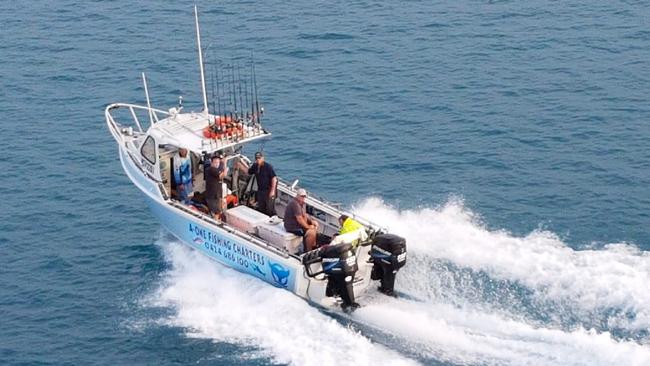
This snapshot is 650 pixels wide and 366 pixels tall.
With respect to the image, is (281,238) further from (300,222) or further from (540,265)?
(540,265)

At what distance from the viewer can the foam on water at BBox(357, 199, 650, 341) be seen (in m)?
26.2

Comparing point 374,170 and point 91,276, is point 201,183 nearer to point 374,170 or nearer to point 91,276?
point 91,276

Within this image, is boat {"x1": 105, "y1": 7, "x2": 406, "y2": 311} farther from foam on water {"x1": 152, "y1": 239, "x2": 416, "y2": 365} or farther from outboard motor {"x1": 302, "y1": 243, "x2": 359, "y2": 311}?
foam on water {"x1": 152, "y1": 239, "x2": 416, "y2": 365}

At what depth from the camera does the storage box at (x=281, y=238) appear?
28.2 metres

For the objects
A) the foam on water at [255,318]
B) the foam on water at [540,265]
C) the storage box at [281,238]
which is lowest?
the foam on water at [255,318]

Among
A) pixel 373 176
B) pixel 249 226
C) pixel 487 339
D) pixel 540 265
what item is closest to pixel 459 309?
pixel 487 339

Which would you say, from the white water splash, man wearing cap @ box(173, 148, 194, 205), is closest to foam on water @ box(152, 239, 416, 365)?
the white water splash

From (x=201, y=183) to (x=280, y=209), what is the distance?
2359 millimetres

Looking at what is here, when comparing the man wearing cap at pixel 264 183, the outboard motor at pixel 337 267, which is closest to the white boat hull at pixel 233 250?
the outboard motor at pixel 337 267

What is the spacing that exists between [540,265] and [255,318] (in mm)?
6966

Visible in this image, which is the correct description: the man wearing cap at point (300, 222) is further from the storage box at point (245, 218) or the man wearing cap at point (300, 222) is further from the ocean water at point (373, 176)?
the ocean water at point (373, 176)

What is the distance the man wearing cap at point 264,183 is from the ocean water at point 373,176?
2027 mm

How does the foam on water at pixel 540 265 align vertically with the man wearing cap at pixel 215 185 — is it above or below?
below

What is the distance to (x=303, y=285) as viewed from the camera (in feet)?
89.7
